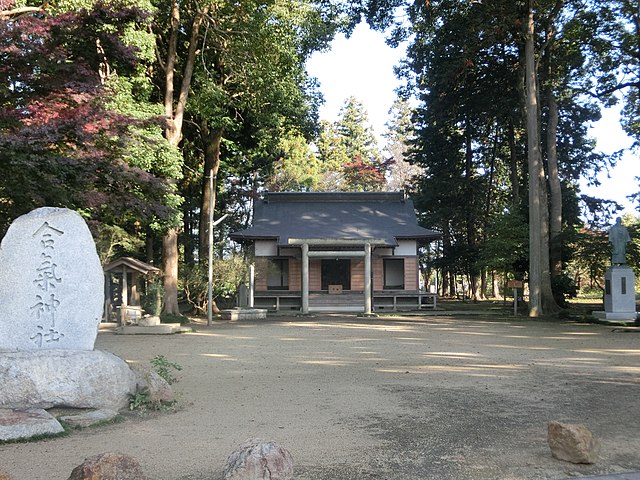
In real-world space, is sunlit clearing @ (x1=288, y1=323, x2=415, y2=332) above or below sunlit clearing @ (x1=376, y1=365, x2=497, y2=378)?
below

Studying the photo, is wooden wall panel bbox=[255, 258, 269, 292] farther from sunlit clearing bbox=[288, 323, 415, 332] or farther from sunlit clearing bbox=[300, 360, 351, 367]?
sunlit clearing bbox=[300, 360, 351, 367]

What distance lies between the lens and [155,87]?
70.6 feet

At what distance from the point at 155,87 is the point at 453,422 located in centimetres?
1927

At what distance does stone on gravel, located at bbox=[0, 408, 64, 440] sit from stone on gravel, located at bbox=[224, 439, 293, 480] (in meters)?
2.52

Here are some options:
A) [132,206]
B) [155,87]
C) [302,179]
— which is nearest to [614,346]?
[132,206]

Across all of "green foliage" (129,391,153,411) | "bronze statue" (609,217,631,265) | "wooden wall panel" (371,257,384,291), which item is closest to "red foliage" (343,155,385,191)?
"wooden wall panel" (371,257,384,291)

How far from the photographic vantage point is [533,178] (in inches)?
820

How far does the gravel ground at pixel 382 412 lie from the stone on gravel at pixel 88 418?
0.44 ft

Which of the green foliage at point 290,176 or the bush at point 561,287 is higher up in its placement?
the green foliage at point 290,176

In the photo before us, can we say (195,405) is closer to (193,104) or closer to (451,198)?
(193,104)

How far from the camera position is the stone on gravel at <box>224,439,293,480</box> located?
3.79 metres

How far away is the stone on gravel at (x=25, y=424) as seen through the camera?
5.19 meters

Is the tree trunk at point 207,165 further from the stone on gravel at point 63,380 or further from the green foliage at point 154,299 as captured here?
the stone on gravel at point 63,380

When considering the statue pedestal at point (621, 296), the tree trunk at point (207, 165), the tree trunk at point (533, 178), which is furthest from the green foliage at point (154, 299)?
the statue pedestal at point (621, 296)
